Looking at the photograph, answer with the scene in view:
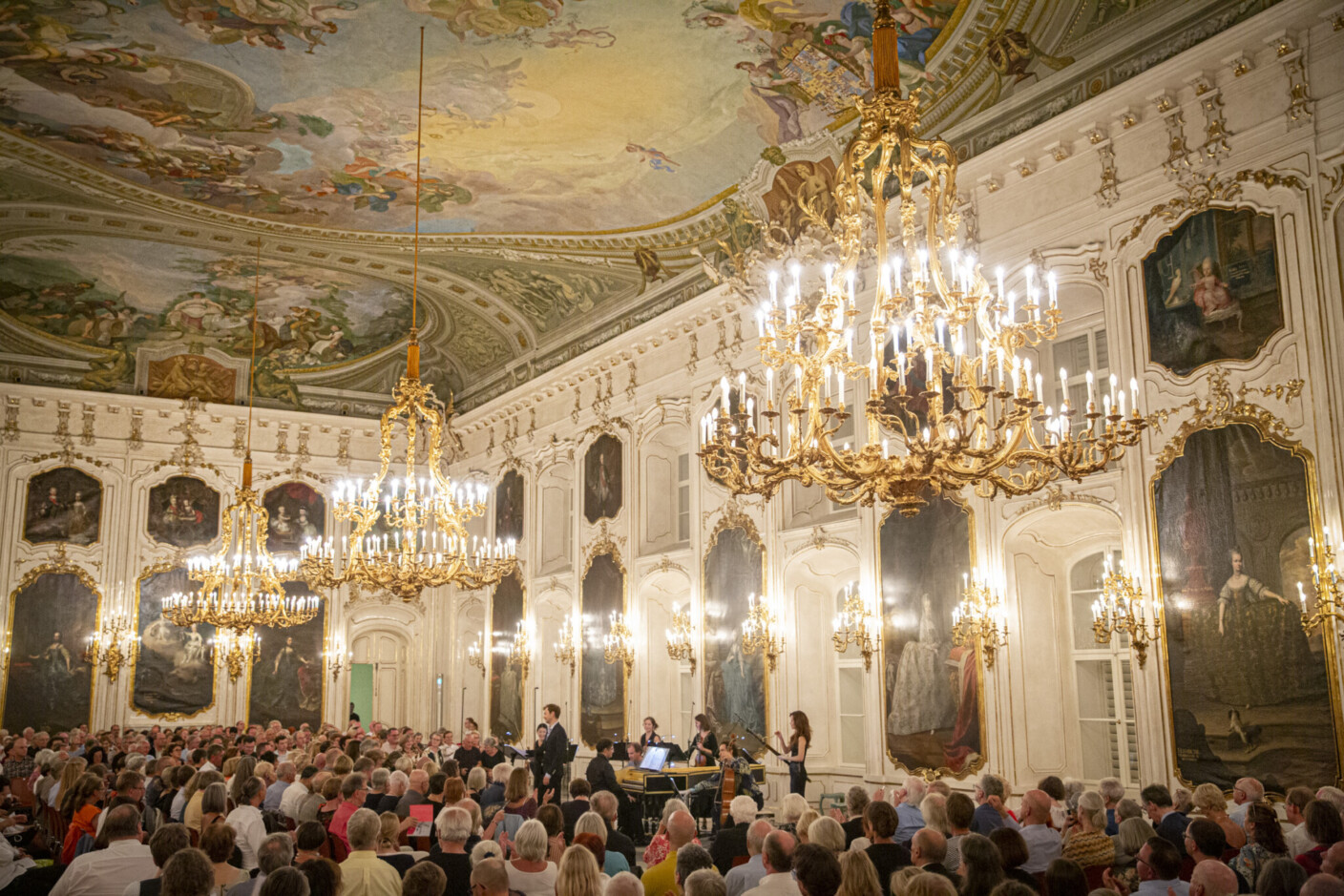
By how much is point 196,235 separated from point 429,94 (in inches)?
301

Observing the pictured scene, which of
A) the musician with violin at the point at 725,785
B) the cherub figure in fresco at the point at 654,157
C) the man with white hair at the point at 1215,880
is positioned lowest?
the musician with violin at the point at 725,785

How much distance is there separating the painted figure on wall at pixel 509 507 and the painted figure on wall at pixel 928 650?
1097cm

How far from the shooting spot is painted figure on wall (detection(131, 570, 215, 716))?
23.0 metres

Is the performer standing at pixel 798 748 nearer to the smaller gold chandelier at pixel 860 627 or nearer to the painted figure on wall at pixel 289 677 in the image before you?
the smaller gold chandelier at pixel 860 627

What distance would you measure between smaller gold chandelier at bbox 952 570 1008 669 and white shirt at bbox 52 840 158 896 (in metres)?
8.47

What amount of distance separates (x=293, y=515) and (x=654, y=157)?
45.9 ft

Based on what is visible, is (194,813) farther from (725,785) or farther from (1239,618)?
(1239,618)

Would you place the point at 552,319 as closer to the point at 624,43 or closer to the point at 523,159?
the point at 523,159

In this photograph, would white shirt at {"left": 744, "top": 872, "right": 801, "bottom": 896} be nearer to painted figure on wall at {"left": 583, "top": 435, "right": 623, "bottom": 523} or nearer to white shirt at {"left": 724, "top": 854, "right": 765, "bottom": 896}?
white shirt at {"left": 724, "top": 854, "right": 765, "bottom": 896}

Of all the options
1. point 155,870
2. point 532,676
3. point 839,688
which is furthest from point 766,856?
point 532,676

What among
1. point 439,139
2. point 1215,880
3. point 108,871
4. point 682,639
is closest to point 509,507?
point 682,639

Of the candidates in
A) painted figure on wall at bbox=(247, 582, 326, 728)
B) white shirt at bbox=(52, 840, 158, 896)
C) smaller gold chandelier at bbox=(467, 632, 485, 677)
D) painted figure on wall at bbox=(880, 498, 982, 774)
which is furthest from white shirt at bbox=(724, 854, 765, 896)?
painted figure on wall at bbox=(247, 582, 326, 728)

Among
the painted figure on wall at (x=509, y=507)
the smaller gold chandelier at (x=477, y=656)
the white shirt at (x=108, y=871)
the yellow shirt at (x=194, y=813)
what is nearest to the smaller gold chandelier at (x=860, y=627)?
the yellow shirt at (x=194, y=813)

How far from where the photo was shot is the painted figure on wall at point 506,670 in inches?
848
